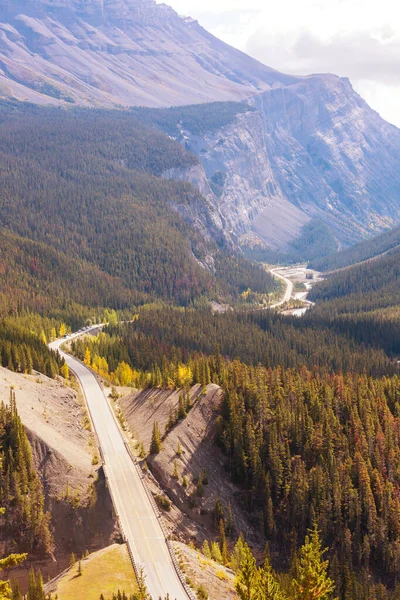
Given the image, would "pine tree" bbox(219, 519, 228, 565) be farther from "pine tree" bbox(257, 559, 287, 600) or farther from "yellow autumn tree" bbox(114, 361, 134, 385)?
"yellow autumn tree" bbox(114, 361, 134, 385)

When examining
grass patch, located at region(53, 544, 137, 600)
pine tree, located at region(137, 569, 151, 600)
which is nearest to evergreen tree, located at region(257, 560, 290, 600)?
pine tree, located at region(137, 569, 151, 600)

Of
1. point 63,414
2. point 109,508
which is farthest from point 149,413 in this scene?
point 109,508

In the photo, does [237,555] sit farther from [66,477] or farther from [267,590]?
[267,590]

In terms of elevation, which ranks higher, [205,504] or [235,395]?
[235,395]

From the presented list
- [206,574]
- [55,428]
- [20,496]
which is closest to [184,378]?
[55,428]

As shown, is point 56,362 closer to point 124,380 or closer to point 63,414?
point 124,380

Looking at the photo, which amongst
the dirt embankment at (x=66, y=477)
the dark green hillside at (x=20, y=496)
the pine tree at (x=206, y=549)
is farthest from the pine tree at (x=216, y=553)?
the dark green hillside at (x=20, y=496)
